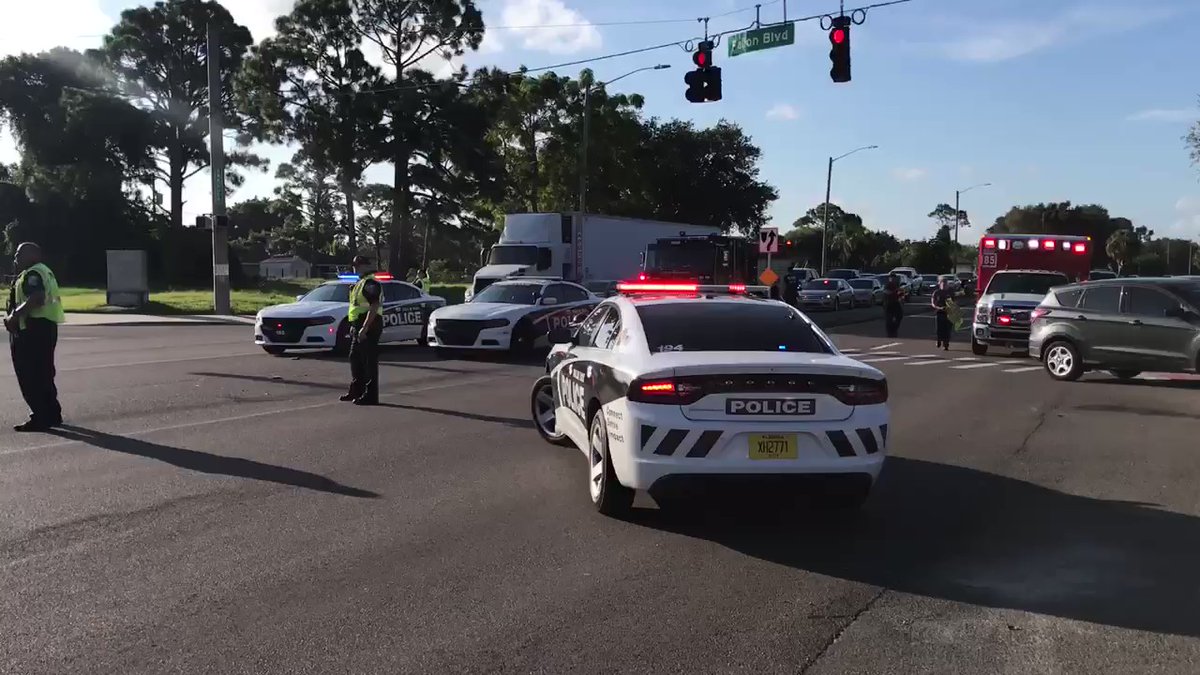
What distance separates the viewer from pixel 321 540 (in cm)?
634

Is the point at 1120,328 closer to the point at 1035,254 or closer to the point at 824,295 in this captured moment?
the point at 1035,254

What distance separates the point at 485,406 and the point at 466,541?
624 cm

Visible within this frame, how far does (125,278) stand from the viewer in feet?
118

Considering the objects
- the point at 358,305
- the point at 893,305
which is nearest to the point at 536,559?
the point at 358,305

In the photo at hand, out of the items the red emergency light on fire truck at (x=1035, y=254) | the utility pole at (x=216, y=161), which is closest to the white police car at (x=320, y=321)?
the utility pole at (x=216, y=161)

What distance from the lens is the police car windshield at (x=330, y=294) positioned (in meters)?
19.5

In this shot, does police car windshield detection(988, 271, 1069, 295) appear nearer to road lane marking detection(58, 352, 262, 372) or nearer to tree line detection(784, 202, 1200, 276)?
road lane marking detection(58, 352, 262, 372)

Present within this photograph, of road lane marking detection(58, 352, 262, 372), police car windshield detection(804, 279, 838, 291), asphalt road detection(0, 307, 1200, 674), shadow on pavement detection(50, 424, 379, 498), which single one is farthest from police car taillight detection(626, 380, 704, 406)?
police car windshield detection(804, 279, 838, 291)

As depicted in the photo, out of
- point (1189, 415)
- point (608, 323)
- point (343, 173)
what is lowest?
point (1189, 415)

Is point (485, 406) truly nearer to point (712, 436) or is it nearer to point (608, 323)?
point (608, 323)

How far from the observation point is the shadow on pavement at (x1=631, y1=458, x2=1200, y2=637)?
17.7ft

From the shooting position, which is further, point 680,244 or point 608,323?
point 680,244

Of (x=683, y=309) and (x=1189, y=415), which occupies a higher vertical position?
(x=683, y=309)

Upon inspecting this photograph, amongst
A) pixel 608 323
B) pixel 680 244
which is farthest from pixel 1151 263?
pixel 608 323
